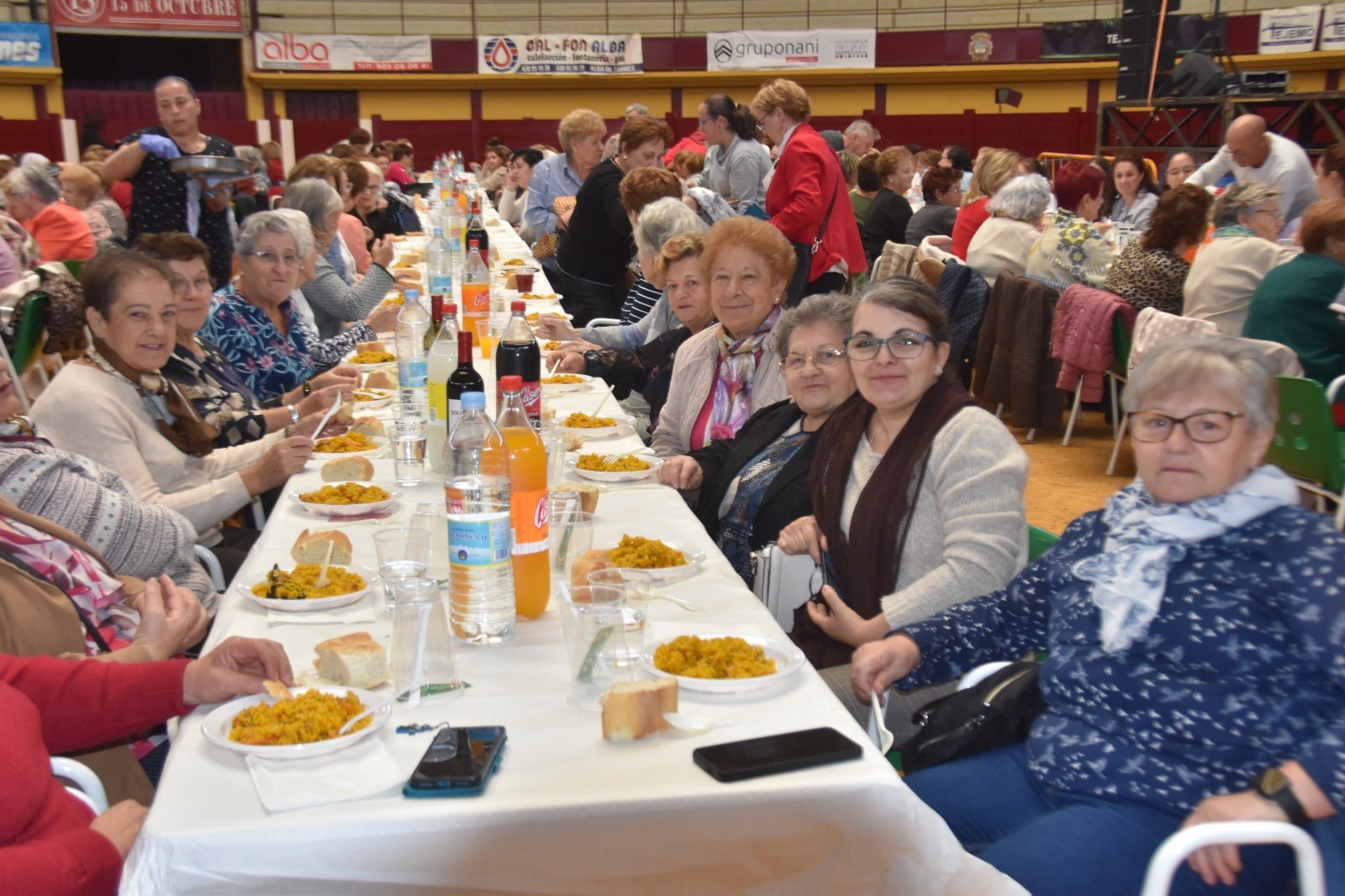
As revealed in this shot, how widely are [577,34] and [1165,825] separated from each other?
65.0 ft

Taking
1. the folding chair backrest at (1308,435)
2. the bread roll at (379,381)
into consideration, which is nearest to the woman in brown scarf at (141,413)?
the bread roll at (379,381)

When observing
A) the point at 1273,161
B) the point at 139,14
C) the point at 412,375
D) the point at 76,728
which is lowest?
the point at 76,728

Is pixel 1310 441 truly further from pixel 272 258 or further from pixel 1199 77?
pixel 1199 77

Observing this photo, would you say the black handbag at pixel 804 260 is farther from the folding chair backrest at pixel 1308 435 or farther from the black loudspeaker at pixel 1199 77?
the black loudspeaker at pixel 1199 77

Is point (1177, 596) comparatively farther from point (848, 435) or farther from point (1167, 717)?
point (848, 435)

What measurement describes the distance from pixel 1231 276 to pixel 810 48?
15.7 metres

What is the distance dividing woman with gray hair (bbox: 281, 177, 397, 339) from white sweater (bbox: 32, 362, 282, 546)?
2.38m

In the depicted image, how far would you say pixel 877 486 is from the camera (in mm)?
2055

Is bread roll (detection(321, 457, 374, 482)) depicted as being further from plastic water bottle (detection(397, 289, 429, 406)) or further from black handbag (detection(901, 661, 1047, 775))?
black handbag (detection(901, 661, 1047, 775))

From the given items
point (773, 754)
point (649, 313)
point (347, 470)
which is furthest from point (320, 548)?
point (649, 313)

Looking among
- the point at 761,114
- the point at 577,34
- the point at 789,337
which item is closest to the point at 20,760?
the point at 789,337

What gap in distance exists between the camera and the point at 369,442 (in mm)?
2607

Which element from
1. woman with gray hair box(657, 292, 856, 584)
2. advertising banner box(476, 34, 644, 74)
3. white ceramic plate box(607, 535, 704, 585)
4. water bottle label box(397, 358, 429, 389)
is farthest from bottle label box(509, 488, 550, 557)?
advertising banner box(476, 34, 644, 74)

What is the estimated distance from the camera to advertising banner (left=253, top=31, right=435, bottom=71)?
1925cm
